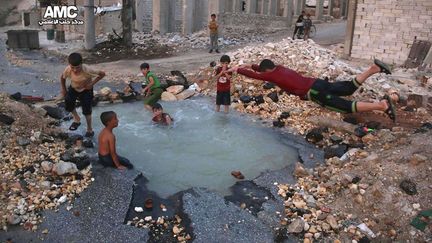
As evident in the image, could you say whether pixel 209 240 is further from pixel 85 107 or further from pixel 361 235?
pixel 85 107

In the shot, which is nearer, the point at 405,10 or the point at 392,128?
the point at 392,128

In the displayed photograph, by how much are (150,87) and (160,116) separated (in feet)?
1.85

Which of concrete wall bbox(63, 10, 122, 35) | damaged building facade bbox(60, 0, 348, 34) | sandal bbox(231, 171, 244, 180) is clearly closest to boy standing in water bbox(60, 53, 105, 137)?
sandal bbox(231, 171, 244, 180)

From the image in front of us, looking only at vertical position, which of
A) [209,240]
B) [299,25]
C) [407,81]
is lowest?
[209,240]

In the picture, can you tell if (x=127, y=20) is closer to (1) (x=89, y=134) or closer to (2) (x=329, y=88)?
(1) (x=89, y=134)

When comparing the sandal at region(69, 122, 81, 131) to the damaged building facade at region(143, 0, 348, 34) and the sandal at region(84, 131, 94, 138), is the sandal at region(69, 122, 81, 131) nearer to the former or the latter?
the sandal at region(84, 131, 94, 138)

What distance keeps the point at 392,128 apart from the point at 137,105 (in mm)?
5032

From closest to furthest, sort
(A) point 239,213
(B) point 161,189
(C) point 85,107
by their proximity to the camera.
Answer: (A) point 239,213 → (B) point 161,189 → (C) point 85,107

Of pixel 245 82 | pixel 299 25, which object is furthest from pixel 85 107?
pixel 299 25

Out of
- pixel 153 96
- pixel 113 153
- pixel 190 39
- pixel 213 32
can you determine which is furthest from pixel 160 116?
pixel 190 39

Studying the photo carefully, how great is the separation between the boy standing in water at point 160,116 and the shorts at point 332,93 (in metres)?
2.78

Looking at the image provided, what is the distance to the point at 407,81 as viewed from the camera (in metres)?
10.5

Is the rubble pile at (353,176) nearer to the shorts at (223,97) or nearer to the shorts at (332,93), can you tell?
the shorts at (223,97)

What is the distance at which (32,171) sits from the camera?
16.8 feet
